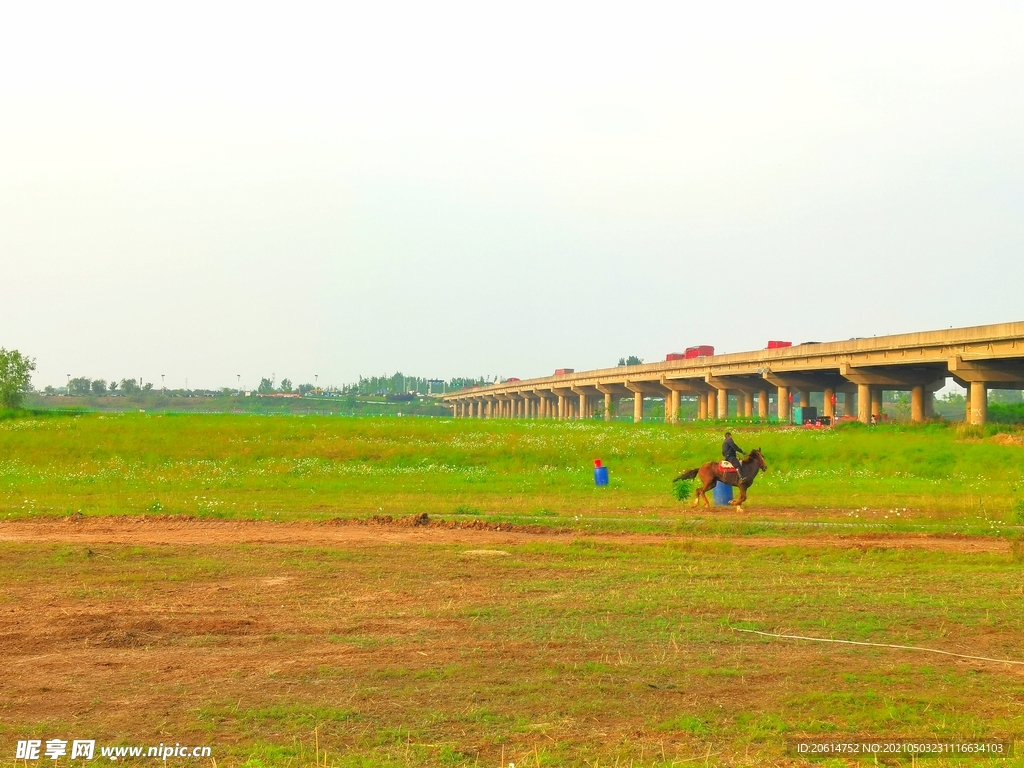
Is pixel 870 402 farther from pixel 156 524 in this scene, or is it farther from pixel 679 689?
pixel 679 689

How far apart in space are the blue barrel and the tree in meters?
65.8

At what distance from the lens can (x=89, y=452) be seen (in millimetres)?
43281

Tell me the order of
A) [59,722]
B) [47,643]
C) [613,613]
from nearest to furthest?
[59,722]
[47,643]
[613,613]

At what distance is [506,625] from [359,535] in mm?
9748

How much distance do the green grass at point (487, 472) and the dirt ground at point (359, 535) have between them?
1.40 m

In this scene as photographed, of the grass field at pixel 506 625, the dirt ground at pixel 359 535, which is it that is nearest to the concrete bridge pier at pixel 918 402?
the grass field at pixel 506 625

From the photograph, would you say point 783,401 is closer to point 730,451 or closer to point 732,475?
point 732,475

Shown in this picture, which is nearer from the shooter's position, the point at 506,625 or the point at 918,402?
the point at 506,625

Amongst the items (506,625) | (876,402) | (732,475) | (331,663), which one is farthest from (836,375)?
(331,663)

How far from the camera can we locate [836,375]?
230 ft

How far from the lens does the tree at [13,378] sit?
7550 cm

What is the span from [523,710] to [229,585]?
763 centimetres

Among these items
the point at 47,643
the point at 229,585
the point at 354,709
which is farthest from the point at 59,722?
the point at 229,585

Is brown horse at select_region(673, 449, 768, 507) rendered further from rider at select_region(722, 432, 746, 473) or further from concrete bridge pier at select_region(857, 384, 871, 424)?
concrete bridge pier at select_region(857, 384, 871, 424)
